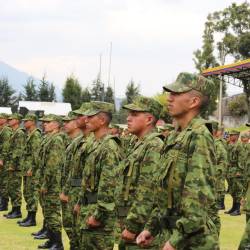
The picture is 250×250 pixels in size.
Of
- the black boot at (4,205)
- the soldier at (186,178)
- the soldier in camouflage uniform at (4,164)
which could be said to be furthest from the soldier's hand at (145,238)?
the black boot at (4,205)

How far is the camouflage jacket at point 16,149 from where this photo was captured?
11078 millimetres

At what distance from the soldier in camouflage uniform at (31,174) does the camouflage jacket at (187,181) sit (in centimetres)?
626

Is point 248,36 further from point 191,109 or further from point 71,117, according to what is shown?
point 191,109

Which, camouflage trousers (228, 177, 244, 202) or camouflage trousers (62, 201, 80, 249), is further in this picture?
camouflage trousers (228, 177, 244, 202)

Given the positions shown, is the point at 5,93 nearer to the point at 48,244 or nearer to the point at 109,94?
the point at 109,94

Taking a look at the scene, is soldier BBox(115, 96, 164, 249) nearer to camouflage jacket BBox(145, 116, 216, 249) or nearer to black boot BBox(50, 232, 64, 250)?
camouflage jacket BBox(145, 116, 216, 249)

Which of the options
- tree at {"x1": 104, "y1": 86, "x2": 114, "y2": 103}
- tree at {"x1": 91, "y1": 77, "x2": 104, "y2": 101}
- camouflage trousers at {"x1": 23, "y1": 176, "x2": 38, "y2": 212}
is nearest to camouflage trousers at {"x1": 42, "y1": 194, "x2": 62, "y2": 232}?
camouflage trousers at {"x1": 23, "y1": 176, "x2": 38, "y2": 212}

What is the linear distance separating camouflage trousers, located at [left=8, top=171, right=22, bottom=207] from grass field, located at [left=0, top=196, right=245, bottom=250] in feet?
1.41

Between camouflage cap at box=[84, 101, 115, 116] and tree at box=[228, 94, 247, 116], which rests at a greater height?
tree at box=[228, 94, 247, 116]

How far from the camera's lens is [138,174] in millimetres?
4605

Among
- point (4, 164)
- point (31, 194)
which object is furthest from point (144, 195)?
point (4, 164)

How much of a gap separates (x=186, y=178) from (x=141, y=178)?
1.16 m

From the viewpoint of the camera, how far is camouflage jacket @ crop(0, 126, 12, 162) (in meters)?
11.7

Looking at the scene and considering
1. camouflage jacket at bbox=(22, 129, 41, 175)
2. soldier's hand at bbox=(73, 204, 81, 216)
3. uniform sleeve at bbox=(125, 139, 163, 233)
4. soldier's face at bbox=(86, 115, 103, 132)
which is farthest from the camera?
camouflage jacket at bbox=(22, 129, 41, 175)
